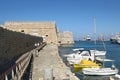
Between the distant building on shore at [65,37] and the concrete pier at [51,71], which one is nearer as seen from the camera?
the concrete pier at [51,71]

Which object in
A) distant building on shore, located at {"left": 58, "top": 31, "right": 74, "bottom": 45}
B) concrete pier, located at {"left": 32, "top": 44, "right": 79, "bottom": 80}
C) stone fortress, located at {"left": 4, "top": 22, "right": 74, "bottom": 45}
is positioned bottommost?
concrete pier, located at {"left": 32, "top": 44, "right": 79, "bottom": 80}

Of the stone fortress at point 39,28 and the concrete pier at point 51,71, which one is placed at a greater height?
the stone fortress at point 39,28

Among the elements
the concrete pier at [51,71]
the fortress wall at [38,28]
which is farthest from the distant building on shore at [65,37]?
the concrete pier at [51,71]

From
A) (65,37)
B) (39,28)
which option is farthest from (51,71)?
(65,37)

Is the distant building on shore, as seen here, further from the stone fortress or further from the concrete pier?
the concrete pier

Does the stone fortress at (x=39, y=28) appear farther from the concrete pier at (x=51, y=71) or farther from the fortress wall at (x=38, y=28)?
the concrete pier at (x=51, y=71)

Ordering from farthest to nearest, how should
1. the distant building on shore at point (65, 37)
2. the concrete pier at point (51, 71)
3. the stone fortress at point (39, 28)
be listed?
the distant building on shore at point (65, 37)
the stone fortress at point (39, 28)
the concrete pier at point (51, 71)

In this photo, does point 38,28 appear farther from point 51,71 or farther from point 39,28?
point 51,71

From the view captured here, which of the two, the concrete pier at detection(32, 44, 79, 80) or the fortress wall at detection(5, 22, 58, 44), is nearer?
the concrete pier at detection(32, 44, 79, 80)

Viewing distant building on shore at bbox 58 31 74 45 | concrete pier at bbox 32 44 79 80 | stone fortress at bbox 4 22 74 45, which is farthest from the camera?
distant building on shore at bbox 58 31 74 45

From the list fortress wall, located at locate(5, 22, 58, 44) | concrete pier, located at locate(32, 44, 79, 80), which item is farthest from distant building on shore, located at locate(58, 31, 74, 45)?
concrete pier, located at locate(32, 44, 79, 80)

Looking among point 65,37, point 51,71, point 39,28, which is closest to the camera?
point 51,71

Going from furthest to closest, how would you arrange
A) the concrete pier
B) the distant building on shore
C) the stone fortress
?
1. the distant building on shore
2. the stone fortress
3. the concrete pier

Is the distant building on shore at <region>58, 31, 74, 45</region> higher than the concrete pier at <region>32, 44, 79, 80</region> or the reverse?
higher
